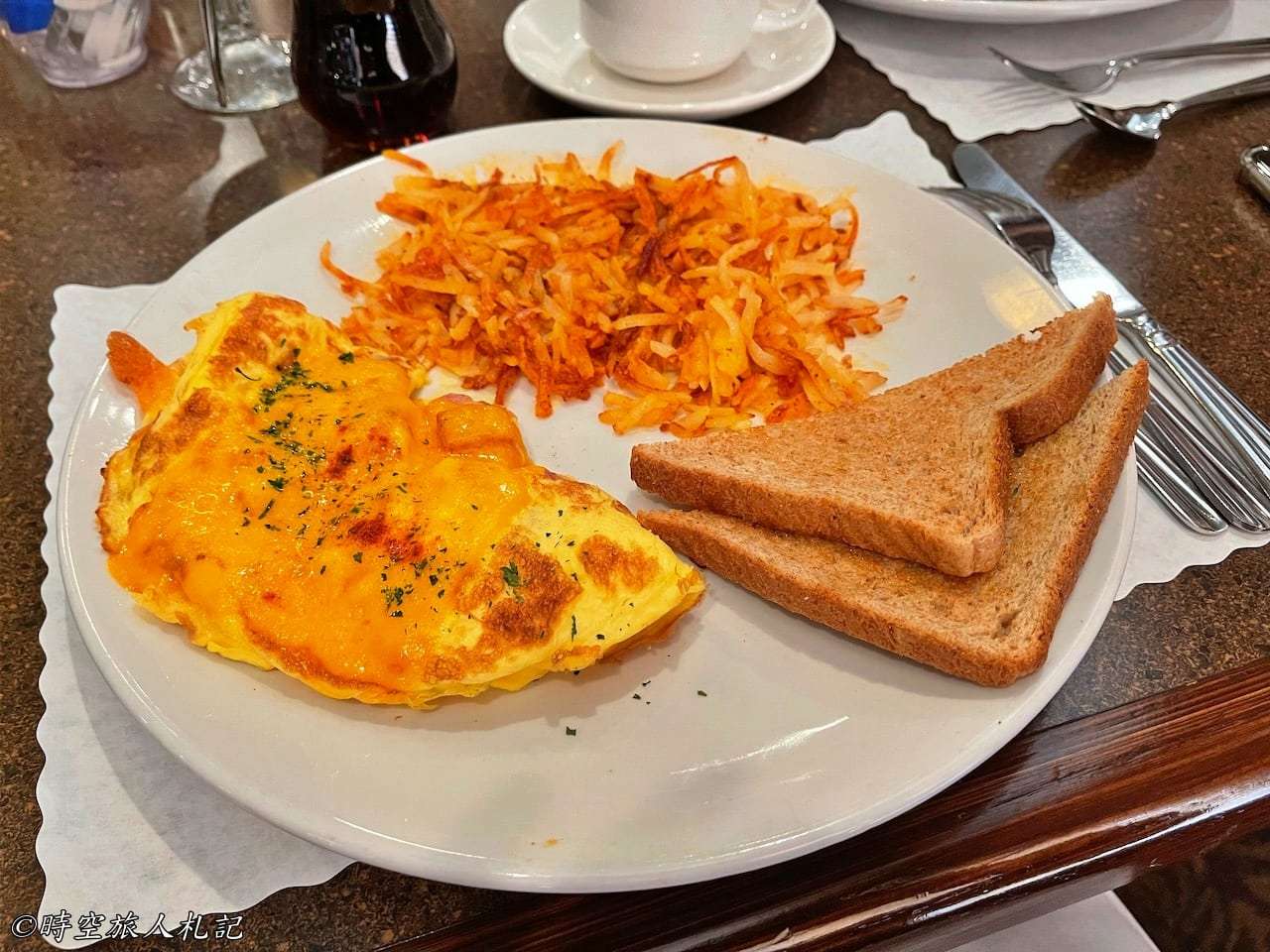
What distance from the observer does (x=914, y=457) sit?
1.74 metres

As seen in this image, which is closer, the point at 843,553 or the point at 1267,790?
the point at 1267,790

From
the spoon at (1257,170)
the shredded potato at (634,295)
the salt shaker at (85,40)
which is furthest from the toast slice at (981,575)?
the salt shaker at (85,40)

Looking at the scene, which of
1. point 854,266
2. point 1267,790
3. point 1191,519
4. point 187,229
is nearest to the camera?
point 1267,790

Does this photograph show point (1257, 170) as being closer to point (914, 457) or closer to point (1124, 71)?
point (1124, 71)

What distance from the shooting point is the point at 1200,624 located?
1659 millimetres

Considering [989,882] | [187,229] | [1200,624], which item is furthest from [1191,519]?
[187,229]

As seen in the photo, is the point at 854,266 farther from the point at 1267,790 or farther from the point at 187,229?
the point at 187,229

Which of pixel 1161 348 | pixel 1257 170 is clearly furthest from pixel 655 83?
pixel 1257 170

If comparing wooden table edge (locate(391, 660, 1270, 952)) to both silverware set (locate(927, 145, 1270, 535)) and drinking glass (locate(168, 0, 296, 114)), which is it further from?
drinking glass (locate(168, 0, 296, 114))

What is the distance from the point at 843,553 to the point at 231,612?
37.5 inches

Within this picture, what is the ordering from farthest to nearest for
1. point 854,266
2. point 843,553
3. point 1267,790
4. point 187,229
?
1. point 187,229
2. point 854,266
3. point 843,553
4. point 1267,790

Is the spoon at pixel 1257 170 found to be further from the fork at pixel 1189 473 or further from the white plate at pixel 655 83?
the white plate at pixel 655 83

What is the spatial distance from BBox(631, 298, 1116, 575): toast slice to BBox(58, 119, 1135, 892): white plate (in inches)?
6.7

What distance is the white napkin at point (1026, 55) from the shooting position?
9.20 ft
